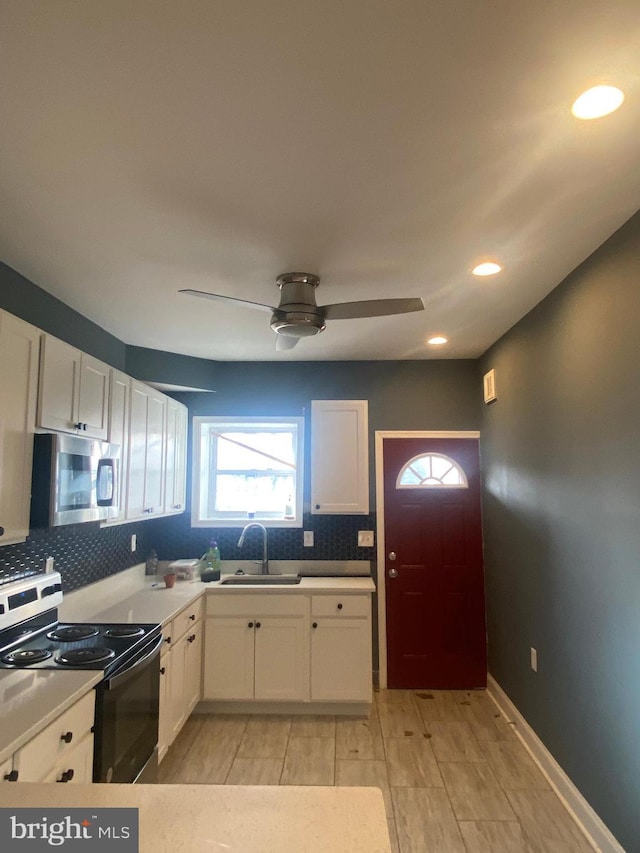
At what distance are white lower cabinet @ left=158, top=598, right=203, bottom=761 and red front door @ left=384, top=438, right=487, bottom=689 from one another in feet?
Answer: 5.08

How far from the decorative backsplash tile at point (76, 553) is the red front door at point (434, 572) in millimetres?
2059

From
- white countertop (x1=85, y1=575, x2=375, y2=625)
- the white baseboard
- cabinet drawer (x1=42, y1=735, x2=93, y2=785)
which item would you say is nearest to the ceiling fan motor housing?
white countertop (x1=85, y1=575, x2=375, y2=625)

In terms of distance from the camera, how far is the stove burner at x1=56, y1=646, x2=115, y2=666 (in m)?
2.15

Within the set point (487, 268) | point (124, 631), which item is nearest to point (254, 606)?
point (124, 631)

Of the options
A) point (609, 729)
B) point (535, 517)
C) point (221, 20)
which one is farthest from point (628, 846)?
point (221, 20)

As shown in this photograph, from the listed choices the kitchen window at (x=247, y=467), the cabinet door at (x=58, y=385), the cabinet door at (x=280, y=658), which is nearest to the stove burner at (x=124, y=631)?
the cabinet door at (x=58, y=385)

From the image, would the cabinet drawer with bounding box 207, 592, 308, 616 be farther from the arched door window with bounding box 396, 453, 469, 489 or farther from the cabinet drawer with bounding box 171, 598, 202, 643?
the arched door window with bounding box 396, 453, 469, 489

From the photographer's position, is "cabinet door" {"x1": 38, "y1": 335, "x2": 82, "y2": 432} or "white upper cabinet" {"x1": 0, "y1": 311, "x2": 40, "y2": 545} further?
"cabinet door" {"x1": 38, "y1": 335, "x2": 82, "y2": 432}

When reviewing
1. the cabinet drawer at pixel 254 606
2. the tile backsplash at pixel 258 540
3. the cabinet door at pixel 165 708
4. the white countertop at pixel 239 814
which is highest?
the tile backsplash at pixel 258 540

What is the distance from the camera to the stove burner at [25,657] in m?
2.15

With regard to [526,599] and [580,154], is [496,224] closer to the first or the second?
[580,154]

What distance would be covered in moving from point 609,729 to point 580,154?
2301mm

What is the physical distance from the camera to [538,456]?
10.1 ft

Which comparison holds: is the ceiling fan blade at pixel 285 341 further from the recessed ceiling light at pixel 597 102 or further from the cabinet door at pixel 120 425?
the recessed ceiling light at pixel 597 102
